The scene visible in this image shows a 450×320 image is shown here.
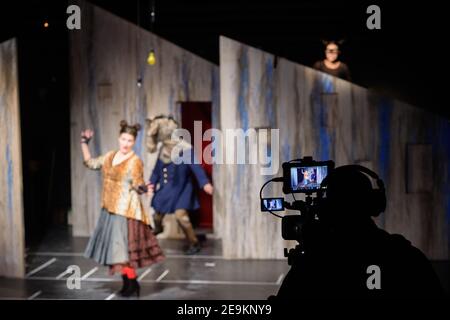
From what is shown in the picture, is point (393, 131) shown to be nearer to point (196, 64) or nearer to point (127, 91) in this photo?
point (196, 64)

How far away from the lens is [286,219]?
3000 millimetres

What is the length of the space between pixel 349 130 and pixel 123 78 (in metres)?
2.56

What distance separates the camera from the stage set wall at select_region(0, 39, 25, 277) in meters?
6.50

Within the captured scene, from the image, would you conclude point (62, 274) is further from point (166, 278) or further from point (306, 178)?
point (306, 178)

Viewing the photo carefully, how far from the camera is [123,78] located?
8.03 m

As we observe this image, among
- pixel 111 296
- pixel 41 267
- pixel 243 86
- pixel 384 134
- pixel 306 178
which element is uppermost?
pixel 243 86

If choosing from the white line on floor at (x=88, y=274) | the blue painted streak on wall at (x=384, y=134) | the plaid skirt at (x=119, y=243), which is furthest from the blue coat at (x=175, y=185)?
the blue painted streak on wall at (x=384, y=134)

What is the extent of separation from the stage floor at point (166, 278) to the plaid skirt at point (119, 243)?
1.02ft

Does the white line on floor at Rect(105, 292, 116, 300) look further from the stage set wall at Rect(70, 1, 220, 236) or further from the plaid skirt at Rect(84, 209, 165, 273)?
the stage set wall at Rect(70, 1, 220, 236)

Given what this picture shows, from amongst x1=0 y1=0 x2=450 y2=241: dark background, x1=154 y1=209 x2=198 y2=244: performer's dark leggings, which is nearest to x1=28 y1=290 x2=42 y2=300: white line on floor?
x1=154 y1=209 x2=198 y2=244: performer's dark leggings

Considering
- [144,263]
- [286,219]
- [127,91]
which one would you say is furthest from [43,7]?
[286,219]

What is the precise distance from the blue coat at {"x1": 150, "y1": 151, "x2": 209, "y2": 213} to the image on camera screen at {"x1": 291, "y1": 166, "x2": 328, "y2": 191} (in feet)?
13.4

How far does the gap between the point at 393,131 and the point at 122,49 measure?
3012 mm

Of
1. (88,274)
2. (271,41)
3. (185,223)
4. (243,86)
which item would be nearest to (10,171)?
(88,274)
